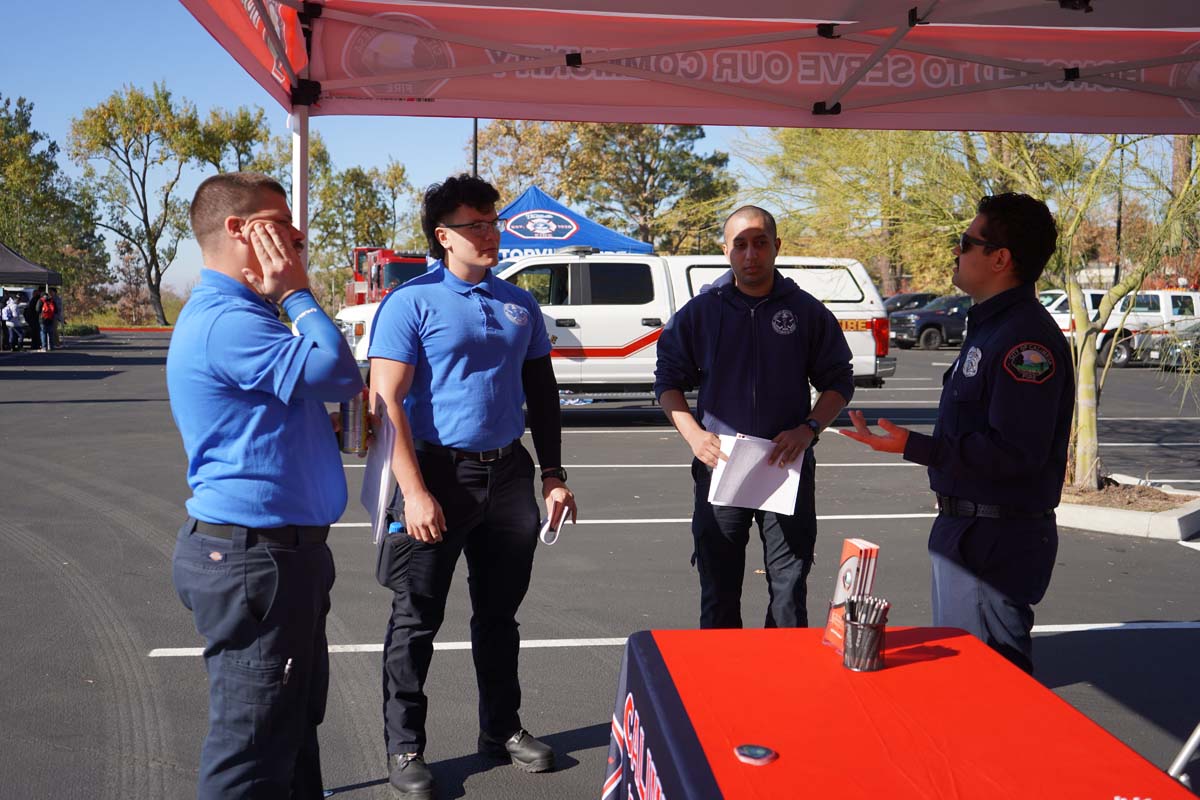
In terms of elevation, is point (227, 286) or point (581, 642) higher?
point (227, 286)

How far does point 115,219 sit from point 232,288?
54173 mm

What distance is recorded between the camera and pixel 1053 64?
5.04m

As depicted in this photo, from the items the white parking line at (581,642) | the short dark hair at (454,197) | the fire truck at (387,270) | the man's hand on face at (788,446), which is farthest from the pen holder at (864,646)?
the fire truck at (387,270)

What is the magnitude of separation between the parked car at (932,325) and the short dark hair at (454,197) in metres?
29.5

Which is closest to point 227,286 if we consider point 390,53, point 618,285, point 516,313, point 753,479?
point 516,313

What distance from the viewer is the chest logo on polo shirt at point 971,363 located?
9.87 feet

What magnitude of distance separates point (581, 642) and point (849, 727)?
3245 mm

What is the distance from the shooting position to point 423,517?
10.8ft

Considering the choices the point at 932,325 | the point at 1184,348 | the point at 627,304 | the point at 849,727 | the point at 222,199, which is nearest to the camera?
the point at 849,727

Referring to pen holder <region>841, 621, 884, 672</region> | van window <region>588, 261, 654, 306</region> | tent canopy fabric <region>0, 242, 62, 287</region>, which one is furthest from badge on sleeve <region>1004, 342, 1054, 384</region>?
tent canopy fabric <region>0, 242, 62, 287</region>

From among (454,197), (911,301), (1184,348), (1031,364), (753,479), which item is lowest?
(753,479)

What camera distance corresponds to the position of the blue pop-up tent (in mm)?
19375

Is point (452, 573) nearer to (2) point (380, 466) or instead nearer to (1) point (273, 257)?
(2) point (380, 466)

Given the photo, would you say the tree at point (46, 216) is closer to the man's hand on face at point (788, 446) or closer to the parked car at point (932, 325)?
the parked car at point (932, 325)
